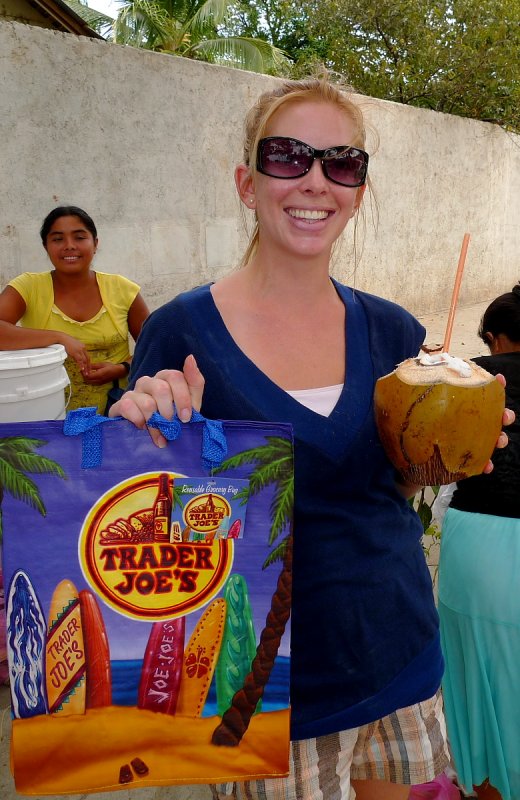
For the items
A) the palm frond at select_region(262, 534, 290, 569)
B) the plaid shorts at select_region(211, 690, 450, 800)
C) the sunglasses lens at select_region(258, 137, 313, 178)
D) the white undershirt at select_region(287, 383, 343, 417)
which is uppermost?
the sunglasses lens at select_region(258, 137, 313, 178)

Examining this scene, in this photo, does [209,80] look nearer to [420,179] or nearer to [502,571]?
[420,179]

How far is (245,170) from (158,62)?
4.36 meters

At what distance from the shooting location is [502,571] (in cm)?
182

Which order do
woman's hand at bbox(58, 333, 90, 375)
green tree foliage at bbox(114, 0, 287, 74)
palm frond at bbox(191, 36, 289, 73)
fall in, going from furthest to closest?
palm frond at bbox(191, 36, 289, 73), green tree foliage at bbox(114, 0, 287, 74), woman's hand at bbox(58, 333, 90, 375)

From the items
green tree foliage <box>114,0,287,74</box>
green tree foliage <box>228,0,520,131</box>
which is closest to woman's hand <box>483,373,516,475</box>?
green tree foliage <box>228,0,520,131</box>

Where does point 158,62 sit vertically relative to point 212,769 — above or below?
above

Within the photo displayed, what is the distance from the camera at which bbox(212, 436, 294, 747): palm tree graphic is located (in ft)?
3.49

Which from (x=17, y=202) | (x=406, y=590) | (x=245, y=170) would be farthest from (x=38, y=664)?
(x=17, y=202)

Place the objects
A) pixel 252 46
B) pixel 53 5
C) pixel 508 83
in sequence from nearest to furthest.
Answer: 1. pixel 53 5
2. pixel 508 83
3. pixel 252 46

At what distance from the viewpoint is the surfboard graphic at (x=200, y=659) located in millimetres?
1065

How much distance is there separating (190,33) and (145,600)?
15.1 metres

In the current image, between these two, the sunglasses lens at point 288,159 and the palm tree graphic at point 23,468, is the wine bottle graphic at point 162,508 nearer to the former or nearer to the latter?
the palm tree graphic at point 23,468

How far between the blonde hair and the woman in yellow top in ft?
5.40

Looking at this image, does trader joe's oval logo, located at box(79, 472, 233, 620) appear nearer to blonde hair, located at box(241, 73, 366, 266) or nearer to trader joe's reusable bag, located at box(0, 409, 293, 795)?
trader joe's reusable bag, located at box(0, 409, 293, 795)
